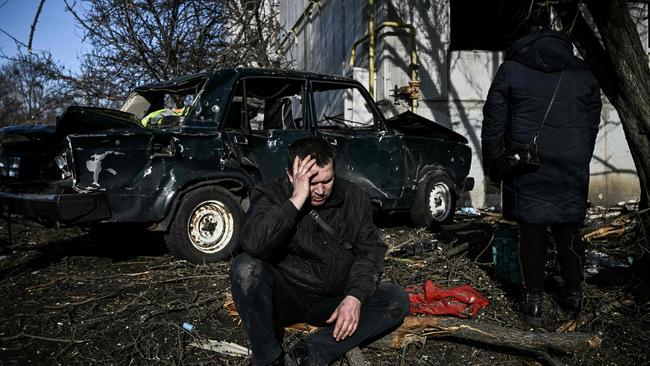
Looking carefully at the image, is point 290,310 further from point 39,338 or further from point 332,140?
point 332,140

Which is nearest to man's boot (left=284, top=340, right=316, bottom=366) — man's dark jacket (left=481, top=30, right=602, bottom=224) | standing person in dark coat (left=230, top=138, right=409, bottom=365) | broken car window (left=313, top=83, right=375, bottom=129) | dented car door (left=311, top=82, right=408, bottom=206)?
standing person in dark coat (left=230, top=138, right=409, bottom=365)

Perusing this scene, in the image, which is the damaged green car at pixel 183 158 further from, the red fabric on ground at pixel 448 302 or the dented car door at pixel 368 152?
the red fabric on ground at pixel 448 302

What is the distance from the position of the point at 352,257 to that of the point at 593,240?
122 inches

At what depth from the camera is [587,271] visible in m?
4.14

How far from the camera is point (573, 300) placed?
326 cm

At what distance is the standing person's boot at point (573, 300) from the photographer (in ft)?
10.7

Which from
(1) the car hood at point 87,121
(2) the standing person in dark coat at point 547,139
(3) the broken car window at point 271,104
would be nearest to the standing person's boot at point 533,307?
(2) the standing person in dark coat at point 547,139

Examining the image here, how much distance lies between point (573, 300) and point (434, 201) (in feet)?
11.2

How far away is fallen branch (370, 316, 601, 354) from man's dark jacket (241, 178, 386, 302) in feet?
1.47

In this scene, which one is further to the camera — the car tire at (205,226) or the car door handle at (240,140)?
the car door handle at (240,140)

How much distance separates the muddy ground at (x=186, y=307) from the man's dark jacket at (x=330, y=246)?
50 cm

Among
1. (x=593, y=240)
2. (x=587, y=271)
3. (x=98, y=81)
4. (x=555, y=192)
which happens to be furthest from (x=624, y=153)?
(x=98, y=81)

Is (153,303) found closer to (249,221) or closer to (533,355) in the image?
(249,221)

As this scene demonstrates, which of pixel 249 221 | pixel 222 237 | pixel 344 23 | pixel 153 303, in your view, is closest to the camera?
pixel 249 221
